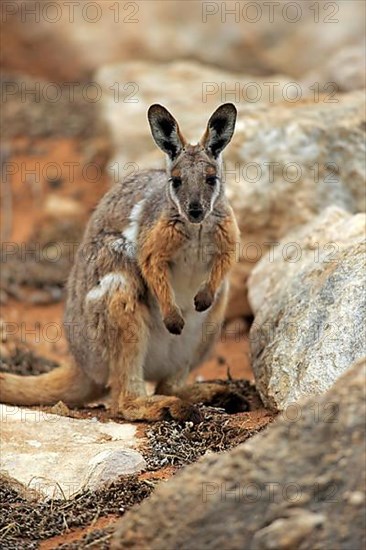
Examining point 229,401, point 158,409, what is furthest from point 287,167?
point 158,409

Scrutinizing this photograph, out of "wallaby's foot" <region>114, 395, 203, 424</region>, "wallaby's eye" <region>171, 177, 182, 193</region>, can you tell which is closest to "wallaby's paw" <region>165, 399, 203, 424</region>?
"wallaby's foot" <region>114, 395, 203, 424</region>

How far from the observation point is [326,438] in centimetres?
388

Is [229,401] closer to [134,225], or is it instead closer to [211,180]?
[134,225]

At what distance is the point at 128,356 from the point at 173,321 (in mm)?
410

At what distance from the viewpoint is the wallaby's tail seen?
7316 millimetres

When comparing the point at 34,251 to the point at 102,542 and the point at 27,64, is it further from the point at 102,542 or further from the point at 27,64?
the point at 102,542

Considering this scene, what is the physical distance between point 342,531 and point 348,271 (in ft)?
9.77

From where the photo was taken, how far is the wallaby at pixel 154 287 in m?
6.70

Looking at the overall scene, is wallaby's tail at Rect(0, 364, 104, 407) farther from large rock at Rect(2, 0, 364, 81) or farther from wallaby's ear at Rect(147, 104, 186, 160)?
large rock at Rect(2, 0, 364, 81)

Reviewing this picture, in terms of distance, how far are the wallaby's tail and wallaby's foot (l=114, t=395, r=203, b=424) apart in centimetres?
62

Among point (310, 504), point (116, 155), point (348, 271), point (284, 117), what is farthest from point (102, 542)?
point (116, 155)

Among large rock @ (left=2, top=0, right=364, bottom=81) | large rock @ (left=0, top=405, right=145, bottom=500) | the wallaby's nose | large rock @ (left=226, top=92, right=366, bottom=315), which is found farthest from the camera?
large rock @ (left=2, top=0, right=364, bottom=81)

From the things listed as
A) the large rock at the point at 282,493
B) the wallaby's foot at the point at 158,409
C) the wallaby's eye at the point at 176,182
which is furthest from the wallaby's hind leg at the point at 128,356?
the large rock at the point at 282,493

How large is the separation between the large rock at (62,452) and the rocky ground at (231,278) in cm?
1
